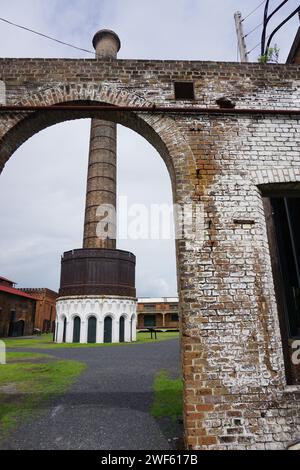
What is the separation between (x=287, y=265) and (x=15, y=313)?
2815 cm

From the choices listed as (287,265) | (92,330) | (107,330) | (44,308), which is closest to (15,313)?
(44,308)

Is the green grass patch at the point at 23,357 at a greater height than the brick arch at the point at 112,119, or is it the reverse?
the brick arch at the point at 112,119

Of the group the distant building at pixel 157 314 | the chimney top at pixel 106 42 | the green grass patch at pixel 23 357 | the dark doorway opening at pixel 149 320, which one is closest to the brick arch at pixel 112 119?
the green grass patch at pixel 23 357

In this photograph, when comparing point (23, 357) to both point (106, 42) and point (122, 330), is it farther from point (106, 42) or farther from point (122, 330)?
point (106, 42)

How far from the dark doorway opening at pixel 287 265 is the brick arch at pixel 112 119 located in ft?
5.73

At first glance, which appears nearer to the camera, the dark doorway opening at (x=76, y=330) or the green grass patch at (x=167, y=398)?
the green grass patch at (x=167, y=398)

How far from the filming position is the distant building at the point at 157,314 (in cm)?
3856

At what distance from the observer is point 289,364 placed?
411cm

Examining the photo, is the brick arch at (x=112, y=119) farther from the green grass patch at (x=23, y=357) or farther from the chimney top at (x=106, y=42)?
the chimney top at (x=106, y=42)

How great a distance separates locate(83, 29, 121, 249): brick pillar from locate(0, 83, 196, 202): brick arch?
54.4 ft

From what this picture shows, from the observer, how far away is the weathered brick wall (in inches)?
121

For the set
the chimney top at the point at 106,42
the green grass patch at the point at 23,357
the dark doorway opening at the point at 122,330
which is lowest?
the green grass patch at the point at 23,357

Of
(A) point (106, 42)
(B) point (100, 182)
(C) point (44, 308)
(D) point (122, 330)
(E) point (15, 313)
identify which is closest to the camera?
(D) point (122, 330)

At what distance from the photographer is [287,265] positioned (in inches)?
175
